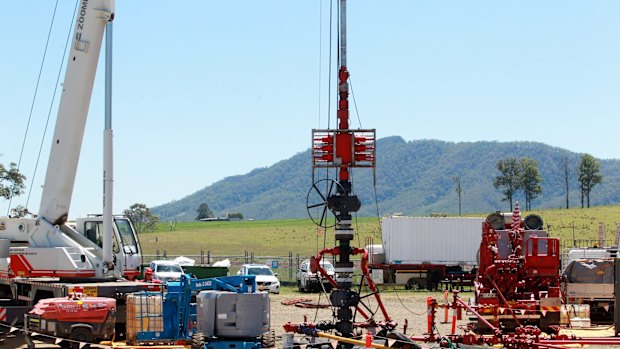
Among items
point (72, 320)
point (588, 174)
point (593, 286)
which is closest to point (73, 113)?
point (72, 320)

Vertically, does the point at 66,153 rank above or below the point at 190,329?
above

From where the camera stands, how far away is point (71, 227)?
2450 cm

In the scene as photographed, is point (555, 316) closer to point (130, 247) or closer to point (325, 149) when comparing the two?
point (325, 149)

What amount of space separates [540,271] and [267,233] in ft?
307

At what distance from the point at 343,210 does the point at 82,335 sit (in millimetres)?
5951

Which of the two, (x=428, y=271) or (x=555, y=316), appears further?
(x=428, y=271)

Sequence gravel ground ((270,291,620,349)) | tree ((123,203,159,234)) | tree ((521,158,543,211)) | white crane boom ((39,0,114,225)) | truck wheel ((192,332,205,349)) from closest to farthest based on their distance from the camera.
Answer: truck wheel ((192,332,205,349))
white crane boom ((39,0,114,225))
gravel ground ((270,291,620,349))
tree ((123,203,159,234))
tree ((521,158,543,211))

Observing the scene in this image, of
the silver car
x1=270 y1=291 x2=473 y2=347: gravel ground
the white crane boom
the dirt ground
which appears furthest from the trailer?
the white crane boom

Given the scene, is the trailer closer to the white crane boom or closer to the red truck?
the white crane boom

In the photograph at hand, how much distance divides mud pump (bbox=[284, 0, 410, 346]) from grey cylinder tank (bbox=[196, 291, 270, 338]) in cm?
86

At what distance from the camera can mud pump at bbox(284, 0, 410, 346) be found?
1908 cm

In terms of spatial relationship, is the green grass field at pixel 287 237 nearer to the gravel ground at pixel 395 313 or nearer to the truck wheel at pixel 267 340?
the gravel ground at pixel 395 313

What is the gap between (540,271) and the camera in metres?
26.9

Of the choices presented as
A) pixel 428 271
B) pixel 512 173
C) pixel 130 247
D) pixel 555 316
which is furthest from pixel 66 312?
pixel 512 173
